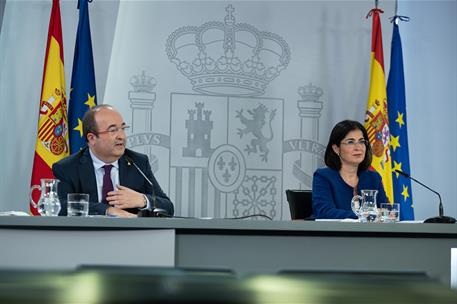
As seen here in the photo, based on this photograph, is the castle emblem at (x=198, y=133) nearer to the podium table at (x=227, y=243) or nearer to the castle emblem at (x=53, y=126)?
the castle emblem at (x=53, y=126)

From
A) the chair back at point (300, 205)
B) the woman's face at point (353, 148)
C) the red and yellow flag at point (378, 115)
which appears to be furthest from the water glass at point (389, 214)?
the red and yellow flag at point (378, 115)

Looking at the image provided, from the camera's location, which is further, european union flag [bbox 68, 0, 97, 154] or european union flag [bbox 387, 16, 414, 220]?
european union flag [bbox 387, 16, 414, 220]

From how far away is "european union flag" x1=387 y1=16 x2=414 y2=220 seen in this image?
5.14m

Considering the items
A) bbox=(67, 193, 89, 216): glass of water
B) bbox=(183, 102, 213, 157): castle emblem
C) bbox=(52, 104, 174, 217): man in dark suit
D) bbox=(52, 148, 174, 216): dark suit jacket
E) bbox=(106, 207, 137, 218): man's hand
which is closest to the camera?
bbox=(67, 193, 89, 216): glass of water

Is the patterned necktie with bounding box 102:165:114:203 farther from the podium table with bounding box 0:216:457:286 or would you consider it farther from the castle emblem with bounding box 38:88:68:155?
the castle emblem with bounding box 38:88:68:155

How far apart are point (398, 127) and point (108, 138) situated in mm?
2426

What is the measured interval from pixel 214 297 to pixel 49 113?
4.43 meters

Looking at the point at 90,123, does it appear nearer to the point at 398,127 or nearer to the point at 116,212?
the point at 116,212

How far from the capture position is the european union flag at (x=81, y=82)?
188 inches

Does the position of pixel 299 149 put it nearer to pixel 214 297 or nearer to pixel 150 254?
pixel 150 254

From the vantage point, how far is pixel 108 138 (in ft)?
12.3

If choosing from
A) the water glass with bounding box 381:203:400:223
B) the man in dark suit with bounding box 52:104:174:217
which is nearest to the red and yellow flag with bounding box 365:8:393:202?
the water glass with bounding box 381:203:400:223

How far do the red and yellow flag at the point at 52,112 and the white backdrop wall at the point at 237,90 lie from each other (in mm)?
235

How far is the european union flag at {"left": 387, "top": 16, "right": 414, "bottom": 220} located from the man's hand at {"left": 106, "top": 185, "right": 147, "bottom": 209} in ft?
7.76
